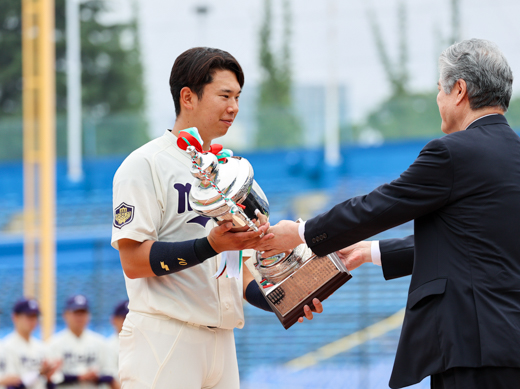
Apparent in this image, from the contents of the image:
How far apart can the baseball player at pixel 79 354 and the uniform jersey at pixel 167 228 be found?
188 inches

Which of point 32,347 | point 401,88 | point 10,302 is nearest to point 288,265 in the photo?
point 32,347

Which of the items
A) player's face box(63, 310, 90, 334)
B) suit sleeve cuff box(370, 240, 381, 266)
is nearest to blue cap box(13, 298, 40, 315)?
player's face box(63, 310, 90, 334)

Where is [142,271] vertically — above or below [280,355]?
above

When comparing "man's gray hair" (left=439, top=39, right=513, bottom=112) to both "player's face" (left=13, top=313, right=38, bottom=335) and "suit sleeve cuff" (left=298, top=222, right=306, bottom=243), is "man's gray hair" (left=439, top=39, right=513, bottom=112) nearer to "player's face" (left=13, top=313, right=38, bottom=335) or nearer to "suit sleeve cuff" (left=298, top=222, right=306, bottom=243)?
"suit sleeve cuff" (left=298, top=222, right=306, bottom=243)

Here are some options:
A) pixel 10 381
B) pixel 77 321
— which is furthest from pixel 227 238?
pixel 77 321

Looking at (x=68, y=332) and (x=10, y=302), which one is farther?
(x=10, y=302)

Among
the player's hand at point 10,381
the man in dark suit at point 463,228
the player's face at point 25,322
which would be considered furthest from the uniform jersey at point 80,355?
the man in dark suit at point 463,228

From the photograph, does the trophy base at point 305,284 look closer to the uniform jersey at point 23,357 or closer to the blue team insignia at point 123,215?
the blue team insignia at point 123,215

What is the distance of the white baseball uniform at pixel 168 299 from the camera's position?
252cm

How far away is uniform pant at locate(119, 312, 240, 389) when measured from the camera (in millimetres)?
2510

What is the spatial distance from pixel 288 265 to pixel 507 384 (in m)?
0.98

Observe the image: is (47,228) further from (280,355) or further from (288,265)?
(288,265)

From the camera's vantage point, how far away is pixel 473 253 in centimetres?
230

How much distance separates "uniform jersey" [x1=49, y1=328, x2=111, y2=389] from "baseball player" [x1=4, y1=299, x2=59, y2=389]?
0.54 ft
